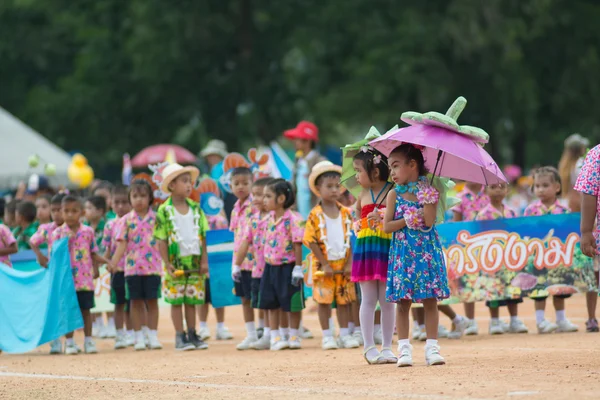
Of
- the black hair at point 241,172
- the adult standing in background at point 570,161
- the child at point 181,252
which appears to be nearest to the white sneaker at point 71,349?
the child at point 181,252

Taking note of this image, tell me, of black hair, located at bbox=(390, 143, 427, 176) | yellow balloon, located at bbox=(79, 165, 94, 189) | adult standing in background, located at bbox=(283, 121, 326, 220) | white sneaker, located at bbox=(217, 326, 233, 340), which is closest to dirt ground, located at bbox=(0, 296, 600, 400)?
white sneaker, located at bbox=(217, 326, 233, 340)

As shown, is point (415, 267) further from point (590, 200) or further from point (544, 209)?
point (544, 209)

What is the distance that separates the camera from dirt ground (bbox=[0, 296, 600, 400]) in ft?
27.8

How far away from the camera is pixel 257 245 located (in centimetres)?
1341

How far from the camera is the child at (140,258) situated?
13852 millimetres

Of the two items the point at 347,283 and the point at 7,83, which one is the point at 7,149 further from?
the point at 347,283

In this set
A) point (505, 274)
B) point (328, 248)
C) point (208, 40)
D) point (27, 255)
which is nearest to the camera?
point (328, 248)

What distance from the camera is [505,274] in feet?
45.5

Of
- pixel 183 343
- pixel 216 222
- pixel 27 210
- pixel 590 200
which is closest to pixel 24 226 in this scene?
pixel 27 210

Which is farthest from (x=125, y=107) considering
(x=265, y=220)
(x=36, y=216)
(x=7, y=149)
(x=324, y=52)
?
(x=265, y=220)

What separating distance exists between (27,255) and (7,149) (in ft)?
49.4

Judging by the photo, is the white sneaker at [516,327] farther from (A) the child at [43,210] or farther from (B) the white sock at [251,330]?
(A) the child at [43,210]

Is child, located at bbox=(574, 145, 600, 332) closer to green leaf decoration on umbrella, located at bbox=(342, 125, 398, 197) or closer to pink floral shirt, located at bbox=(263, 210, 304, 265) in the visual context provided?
green leaf decoration on umbrella, located at bbox=(342, 125, 398, 197)

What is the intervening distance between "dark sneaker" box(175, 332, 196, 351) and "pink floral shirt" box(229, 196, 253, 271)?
98 cm
